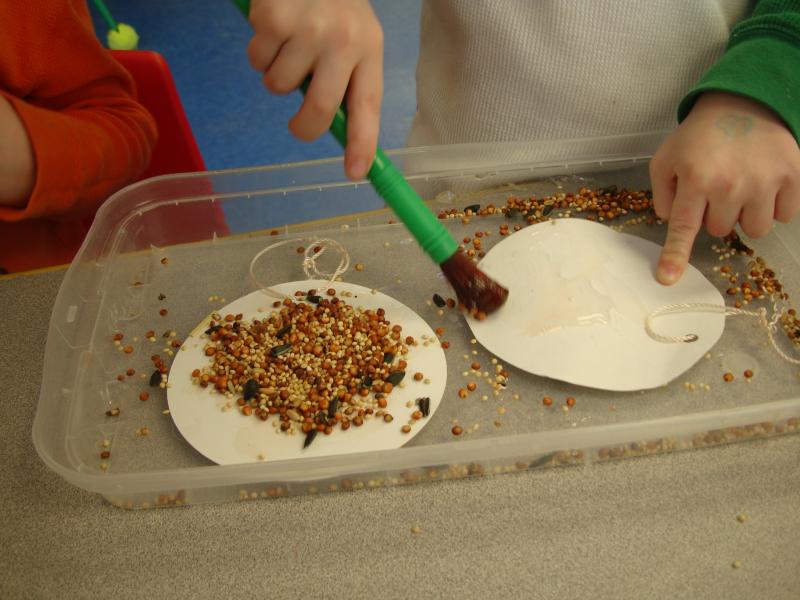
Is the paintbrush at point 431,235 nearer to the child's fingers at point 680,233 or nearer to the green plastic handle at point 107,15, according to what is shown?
the child's fingers at point 680,233

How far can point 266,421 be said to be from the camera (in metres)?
0.77

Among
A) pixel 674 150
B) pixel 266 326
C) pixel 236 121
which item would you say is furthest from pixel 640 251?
pixel 236 121

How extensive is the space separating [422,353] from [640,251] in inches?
13.3

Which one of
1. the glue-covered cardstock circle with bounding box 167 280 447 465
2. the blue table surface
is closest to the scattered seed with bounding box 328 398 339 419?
the glue-covered cardstock circle with bounding box 167 280 447 465

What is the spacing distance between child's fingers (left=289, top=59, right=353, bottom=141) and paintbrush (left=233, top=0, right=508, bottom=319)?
0.10 feet

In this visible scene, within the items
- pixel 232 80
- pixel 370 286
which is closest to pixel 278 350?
pixel 370 286

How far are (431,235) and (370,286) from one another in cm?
18

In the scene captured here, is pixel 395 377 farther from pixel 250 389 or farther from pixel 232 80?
pixel 232 80

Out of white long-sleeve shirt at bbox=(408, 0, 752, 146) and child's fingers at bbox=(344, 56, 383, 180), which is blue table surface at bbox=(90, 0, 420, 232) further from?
child's fingers at bbox=(344, 56, 383, 180)

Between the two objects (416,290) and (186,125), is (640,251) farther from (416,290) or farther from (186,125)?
(186,125)

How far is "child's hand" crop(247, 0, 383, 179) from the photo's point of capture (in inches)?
24.1

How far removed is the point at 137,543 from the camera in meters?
0.69

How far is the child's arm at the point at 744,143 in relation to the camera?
2.65 feet

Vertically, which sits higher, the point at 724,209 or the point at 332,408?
the point at 724,209
